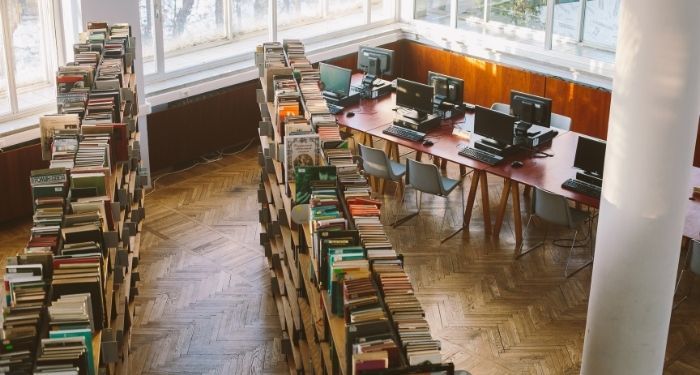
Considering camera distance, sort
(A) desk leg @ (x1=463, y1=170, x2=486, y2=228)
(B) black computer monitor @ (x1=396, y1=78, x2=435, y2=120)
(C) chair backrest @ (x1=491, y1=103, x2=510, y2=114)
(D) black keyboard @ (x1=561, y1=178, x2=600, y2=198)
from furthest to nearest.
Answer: (C) chair backrest @ (x1=491, y1=103, x2=510, y2=114) → (B) black computer monitor @ (x1=396, y1=78, x2=435, y2=120) → (A) desk leg @ (x1=463, y1=170, x2=486, y2=228) → (D) black keyboard @ (x1=561, y1=178, x2=600, y2=198)

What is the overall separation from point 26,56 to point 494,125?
16.5ft

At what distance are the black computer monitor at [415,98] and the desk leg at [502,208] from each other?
4.85 feet

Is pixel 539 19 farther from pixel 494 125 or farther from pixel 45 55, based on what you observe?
pixel 45 55

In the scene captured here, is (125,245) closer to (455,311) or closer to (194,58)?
(455,311)

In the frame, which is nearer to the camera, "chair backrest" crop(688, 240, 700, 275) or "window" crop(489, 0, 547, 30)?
"chair backrest" crop(688, 240, 700, 275)

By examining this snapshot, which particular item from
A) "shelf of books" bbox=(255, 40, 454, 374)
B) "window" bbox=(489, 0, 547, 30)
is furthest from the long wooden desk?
"window" bbox=(489, 0, 547, 30)

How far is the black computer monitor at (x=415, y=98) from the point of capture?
1065 cm

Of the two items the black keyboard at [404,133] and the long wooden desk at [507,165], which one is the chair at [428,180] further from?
the black keyboard at [404,133]

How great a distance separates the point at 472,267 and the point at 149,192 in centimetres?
395

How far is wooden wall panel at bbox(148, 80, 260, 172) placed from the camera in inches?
446

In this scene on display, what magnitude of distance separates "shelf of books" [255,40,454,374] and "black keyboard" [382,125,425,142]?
6.40 ft

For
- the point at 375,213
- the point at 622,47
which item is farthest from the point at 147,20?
the point at 622,47

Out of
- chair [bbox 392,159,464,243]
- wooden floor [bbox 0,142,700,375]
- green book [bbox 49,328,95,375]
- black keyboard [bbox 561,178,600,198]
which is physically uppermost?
green book [bbox 49,328,95,375]

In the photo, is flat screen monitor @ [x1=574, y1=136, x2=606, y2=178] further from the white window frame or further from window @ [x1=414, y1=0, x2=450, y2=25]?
the white window frame
